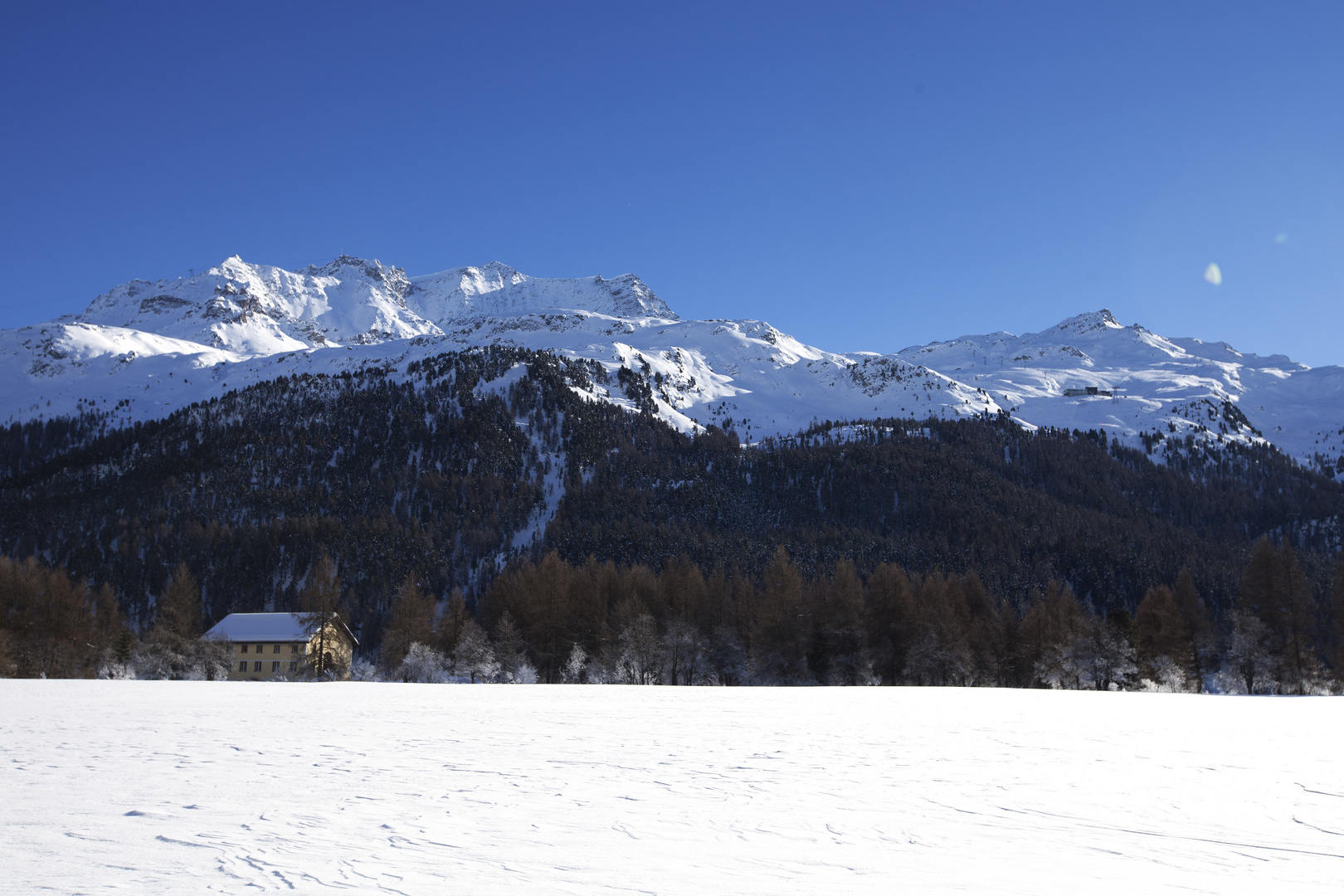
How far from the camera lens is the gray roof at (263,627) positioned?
9406 cm

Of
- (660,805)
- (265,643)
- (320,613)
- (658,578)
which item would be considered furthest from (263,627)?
(660,805)

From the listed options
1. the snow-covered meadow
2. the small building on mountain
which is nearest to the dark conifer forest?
the small building on mountain

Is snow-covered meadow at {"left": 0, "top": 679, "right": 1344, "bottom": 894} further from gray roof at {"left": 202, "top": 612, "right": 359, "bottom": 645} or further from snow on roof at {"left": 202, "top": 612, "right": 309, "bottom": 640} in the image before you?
snow on roof at {"left": 202, "top": 612, "right": 309, "bottom": 640}

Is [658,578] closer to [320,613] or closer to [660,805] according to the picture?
[320,613]

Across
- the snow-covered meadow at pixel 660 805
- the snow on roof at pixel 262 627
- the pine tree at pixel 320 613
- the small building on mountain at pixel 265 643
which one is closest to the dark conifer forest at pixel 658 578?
the pine tree at pixel 320 613

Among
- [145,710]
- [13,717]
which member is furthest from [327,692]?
[13,717]

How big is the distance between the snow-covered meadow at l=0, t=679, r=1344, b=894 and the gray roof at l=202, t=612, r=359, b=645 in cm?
7618

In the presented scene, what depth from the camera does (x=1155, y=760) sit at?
1708 cm

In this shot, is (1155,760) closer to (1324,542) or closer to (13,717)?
(13,717)

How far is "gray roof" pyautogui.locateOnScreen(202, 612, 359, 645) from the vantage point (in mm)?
94062

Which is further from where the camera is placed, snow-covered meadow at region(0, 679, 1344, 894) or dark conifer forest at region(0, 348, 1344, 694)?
→ dark conifer forest at region(0, 348, 1344, 694)

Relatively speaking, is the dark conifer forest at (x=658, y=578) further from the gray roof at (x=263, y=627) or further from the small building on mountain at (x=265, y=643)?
the gray roof at (x=263, y=627)

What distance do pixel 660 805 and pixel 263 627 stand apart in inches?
3927

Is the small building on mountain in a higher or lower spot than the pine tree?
lower
